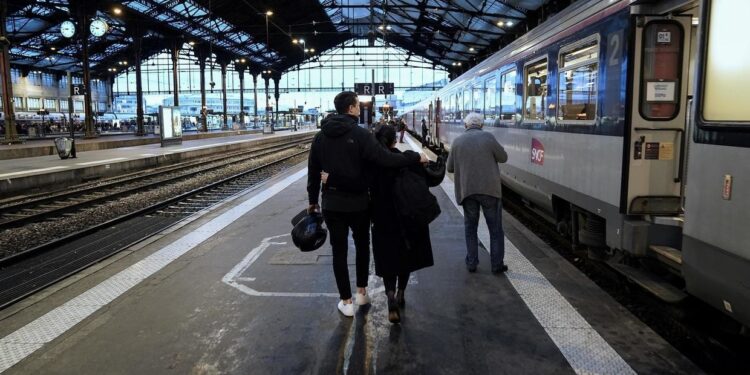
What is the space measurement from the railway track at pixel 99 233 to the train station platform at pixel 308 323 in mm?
651

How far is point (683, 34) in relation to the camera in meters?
4.78

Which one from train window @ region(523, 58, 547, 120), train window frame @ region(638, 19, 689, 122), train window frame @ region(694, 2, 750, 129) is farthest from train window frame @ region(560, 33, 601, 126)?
train window frame @ region(694, 2, 750, 129)

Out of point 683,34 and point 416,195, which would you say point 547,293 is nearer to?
point 416,195

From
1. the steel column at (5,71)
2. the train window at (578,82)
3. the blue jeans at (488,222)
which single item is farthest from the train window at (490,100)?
the steel column at (5,71)

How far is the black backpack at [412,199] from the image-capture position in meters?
4.22

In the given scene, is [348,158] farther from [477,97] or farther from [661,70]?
[477,97]

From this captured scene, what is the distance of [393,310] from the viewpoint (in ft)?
14.5

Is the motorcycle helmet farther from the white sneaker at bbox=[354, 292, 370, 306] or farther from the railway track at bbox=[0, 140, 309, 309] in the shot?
the railway track at bbox=[0, 140, 309, 309]

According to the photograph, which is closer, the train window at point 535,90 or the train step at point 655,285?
the train step at point 655,285

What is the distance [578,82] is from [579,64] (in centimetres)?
20

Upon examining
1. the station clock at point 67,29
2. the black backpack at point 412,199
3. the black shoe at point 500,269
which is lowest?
the black shoe at point 500,269

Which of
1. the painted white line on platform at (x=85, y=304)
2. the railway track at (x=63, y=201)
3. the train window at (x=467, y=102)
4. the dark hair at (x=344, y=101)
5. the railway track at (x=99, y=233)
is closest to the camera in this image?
the painted white line on platform at (x=85, y=304)

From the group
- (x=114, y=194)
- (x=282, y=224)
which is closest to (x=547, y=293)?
(x=282, y=224)

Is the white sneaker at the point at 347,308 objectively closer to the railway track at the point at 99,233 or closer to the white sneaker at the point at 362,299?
the white sneaker at the point at 362,299
